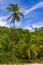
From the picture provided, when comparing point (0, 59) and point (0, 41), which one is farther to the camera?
point (0, 41)

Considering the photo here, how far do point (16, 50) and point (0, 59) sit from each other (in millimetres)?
9896

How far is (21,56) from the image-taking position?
6575cm

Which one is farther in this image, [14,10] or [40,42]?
[40,42]

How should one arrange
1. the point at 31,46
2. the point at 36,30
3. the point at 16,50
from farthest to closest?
the point at 36,30 → the point at 16,50 → the point at 31,46

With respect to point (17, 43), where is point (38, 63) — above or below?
below

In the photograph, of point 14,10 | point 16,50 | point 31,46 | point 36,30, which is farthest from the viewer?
point 36,30

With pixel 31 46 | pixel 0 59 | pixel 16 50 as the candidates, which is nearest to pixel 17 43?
pixel 16 50

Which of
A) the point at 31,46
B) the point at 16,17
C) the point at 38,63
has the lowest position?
the point at 38,63

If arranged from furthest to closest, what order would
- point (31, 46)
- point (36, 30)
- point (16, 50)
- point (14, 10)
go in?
1. point (36, 30)
2. point (16, 50)
3. point (31, 46)
4. point (14, 10)

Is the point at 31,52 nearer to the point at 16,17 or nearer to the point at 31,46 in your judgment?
the point at 31,46

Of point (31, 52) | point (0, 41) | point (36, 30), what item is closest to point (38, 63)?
point (31, 52)

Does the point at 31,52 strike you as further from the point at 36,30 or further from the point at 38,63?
the point at 36,30

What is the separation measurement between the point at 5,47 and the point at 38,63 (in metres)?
10.9

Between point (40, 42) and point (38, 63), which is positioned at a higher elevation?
point (40, 42)
